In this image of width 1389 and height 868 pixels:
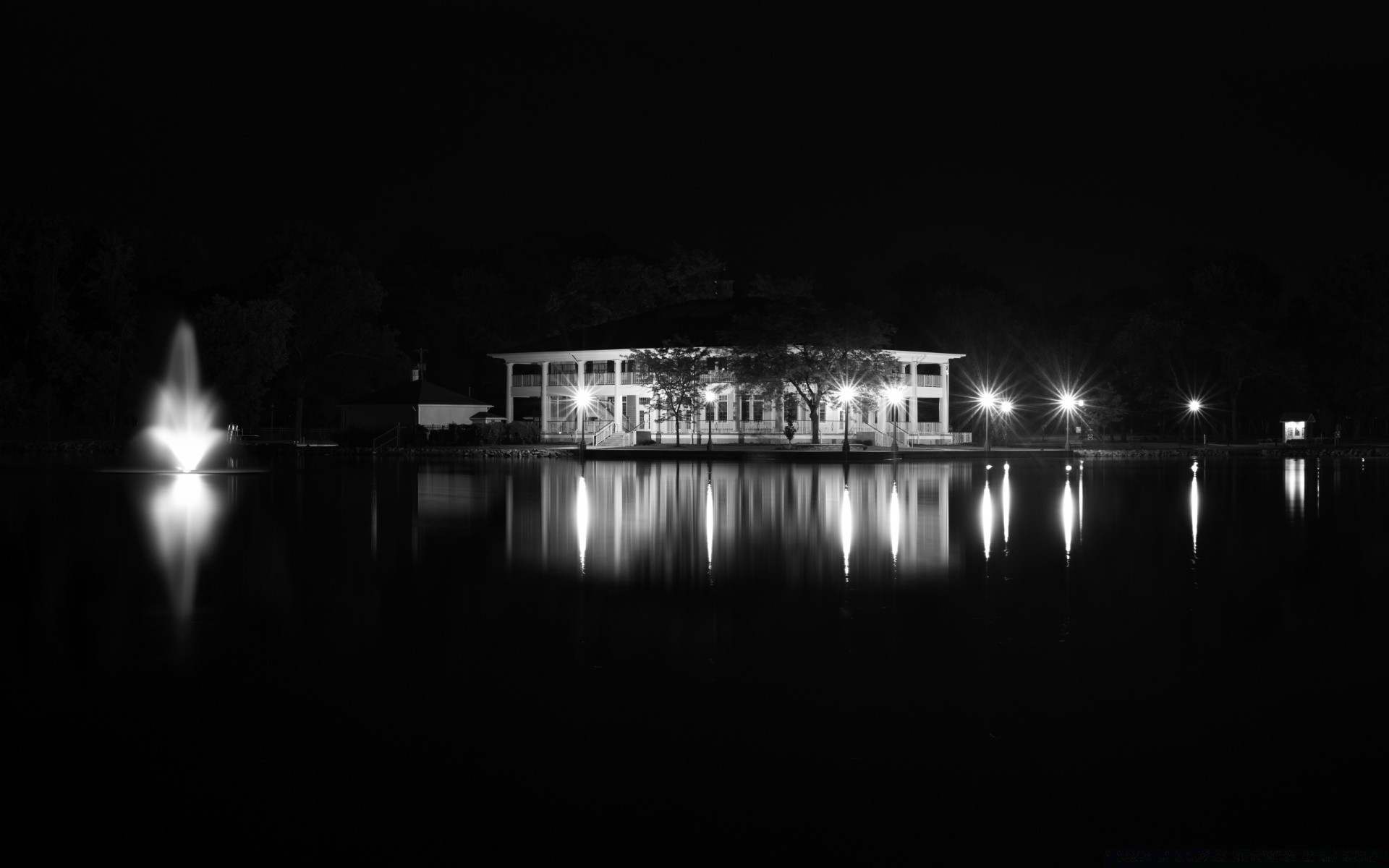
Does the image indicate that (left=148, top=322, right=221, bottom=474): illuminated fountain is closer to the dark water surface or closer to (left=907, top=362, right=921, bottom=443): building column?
(left=907, top=362, right=921, bottom=443): building column

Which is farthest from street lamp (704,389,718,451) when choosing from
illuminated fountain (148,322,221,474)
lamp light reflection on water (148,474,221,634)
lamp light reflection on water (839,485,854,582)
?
lamp light reflection on water (839,485,854,582)

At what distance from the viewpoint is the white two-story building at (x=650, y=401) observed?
6462cm

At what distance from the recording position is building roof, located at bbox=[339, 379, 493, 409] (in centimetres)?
7400

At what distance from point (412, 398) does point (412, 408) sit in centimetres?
76

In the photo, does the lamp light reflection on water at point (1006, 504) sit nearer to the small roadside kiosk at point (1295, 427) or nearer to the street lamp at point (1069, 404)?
the street lamp at point (1069, 404)

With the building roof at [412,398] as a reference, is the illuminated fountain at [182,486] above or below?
below

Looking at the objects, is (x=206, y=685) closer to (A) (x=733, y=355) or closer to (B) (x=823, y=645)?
(B) (x=823, y=645)

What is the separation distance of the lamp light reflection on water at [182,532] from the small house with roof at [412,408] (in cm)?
4058

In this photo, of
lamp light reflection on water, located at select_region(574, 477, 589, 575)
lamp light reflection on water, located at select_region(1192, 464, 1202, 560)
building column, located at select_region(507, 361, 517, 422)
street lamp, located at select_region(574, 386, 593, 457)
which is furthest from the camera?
building column, located at select_region(507, 361, 517, 422)

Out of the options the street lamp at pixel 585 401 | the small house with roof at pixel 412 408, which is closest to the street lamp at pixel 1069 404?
the street lamp at pixel 585 401

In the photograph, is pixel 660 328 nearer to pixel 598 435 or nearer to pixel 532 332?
pixel 598 435

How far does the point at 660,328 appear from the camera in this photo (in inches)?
2739

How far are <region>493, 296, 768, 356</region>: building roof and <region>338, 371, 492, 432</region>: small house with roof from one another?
16.2ft

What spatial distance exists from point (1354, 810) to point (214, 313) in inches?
2860
